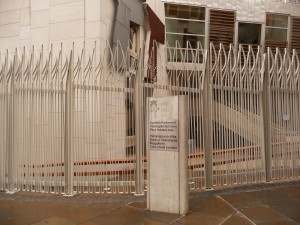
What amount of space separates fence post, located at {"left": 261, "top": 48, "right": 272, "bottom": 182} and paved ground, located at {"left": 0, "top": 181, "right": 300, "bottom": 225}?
2.13 ft

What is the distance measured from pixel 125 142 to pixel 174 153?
1982mm

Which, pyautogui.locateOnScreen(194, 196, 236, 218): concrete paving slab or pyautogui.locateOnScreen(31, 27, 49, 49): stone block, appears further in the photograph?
pyautogui.locateOnScreen(31, 27, 49, 49): stone block

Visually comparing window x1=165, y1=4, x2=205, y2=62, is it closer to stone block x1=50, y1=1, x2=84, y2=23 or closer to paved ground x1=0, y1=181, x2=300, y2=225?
stone block x1=50, y1=1, x2=84, y2=23

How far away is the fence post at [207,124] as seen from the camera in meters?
6.78

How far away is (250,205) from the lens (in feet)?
19.0

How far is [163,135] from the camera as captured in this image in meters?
5.37

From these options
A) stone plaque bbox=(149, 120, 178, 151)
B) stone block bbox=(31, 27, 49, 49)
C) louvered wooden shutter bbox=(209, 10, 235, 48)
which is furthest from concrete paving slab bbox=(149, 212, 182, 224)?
louvered wooden shutter bbox=(209, 10, 235, 48)

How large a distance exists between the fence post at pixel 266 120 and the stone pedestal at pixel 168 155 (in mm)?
2999

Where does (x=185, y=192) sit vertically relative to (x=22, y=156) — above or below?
below

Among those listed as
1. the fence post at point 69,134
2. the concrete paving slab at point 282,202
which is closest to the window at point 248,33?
the concrete paving slab at point 282,202

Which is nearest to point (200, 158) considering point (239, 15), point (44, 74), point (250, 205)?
point (250, 205)

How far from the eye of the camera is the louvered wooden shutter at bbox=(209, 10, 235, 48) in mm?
17391

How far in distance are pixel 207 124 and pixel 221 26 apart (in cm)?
1223

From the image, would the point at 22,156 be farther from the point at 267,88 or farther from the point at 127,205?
the point at 267,88
